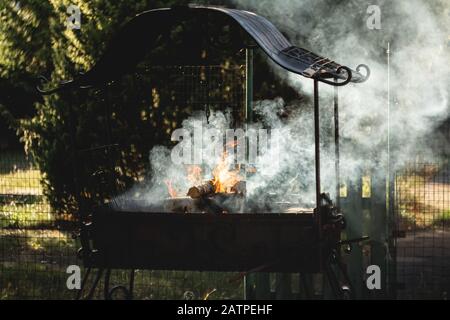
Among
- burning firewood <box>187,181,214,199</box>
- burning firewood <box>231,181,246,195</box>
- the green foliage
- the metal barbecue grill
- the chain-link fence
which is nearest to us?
the metal barbecue grill

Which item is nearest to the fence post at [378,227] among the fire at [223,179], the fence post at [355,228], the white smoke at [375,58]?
the fence post at [355,228]

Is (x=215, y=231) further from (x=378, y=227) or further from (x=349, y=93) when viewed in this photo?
(x=349, y=93)

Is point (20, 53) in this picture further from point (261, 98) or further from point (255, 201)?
point (255, 201)

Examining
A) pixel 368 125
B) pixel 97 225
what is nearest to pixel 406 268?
pixel 368 125

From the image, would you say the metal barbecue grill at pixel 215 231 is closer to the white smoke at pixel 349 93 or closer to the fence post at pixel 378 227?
the white smoke at pixel 349 93

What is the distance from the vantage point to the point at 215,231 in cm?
588

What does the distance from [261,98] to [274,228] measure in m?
3.54

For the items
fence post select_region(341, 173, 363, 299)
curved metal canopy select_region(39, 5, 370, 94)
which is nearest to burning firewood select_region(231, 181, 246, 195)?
fence post select_region(341, 173, 363, 299)

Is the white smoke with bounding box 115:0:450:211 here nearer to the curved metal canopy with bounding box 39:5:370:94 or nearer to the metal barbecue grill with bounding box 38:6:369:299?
the metal barbecue grill with bounding box 38:6:369:299

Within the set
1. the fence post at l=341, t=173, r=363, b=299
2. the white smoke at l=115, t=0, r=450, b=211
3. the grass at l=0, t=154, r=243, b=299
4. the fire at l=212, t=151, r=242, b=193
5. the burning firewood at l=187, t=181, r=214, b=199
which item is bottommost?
the grass at l=0, t=154, r=243, b=299

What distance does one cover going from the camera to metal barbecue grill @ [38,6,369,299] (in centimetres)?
573

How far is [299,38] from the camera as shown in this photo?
843cm

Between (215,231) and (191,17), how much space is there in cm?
159

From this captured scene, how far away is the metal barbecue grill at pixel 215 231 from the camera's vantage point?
573cm
